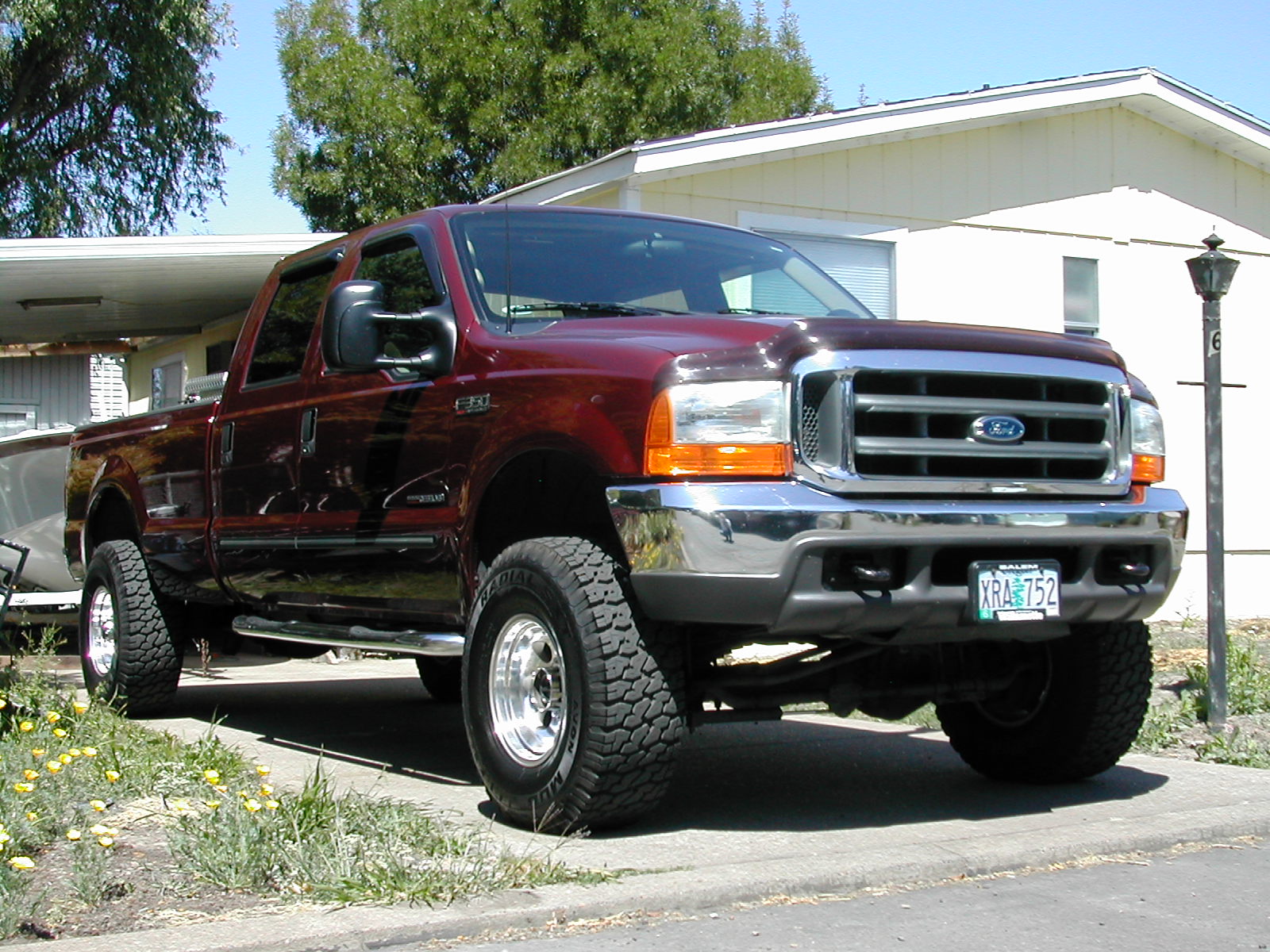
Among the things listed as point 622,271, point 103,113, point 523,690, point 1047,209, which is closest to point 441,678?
point 622,271

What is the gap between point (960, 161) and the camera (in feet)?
44.6

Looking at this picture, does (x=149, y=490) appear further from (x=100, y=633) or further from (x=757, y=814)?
(x=757, y=814)

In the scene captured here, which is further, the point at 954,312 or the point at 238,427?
the point at 954,312

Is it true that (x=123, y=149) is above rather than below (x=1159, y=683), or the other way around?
above

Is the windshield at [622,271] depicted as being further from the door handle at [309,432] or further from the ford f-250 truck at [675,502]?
the door handle at [309,432]

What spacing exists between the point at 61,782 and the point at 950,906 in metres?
3.01

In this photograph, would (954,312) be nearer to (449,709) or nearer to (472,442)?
(449,709)

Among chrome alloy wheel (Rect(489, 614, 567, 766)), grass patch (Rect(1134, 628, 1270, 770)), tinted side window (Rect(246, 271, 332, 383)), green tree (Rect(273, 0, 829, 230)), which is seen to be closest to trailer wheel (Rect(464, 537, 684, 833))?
chrome alloy wheel (Rect(489, 614, 567, 766))

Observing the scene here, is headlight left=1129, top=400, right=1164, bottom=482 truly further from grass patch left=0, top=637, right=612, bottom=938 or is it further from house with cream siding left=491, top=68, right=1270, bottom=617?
house with cream siding left=491, top=68, right=1270, bottom=617

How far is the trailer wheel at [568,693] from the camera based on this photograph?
15.3 ft

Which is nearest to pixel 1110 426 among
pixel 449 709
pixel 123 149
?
pixel 449 709

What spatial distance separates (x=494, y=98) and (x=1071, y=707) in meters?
26.5

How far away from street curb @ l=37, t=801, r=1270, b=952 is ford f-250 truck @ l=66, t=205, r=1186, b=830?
1.67ft

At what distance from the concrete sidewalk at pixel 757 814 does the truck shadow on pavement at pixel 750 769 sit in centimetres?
2
